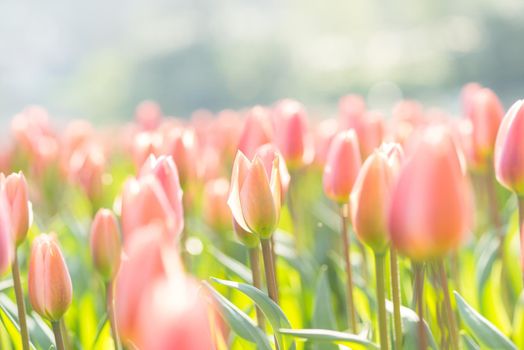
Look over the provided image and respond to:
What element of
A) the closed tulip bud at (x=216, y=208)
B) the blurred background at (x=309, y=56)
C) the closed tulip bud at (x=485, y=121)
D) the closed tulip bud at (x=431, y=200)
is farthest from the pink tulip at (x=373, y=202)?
the blurred background at (x=309, y=56)

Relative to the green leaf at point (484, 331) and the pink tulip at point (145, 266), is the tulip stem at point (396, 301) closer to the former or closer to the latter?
the green leaf at point (484, 331)

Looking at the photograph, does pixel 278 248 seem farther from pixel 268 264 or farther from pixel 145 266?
pixel 145 266

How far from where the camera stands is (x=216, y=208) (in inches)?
69.2

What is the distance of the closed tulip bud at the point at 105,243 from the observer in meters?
1.15

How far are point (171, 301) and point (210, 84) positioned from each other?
2302 cm

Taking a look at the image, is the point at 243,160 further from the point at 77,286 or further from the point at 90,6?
the point at 90,6

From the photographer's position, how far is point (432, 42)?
58.9 ft

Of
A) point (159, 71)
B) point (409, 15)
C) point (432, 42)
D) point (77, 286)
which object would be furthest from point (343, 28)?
point (77, 286)

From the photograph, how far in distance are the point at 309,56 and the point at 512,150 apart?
21.1 meters

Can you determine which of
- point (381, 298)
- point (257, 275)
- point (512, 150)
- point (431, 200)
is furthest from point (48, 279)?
point (512, 150)

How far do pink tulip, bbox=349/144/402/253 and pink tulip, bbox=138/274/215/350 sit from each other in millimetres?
326

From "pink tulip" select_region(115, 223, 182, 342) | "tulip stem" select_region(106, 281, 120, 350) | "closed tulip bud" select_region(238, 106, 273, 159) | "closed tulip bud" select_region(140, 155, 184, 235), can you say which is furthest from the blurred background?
"pink tulip" select_region(115, 223, 182, 342)

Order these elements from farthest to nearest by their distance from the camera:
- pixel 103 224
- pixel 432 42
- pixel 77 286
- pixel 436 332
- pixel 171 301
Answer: pixel 432 42, pixel 77 286, pixel 436 332, pixel 103 224, pixel 171 301

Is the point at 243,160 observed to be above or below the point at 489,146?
above
